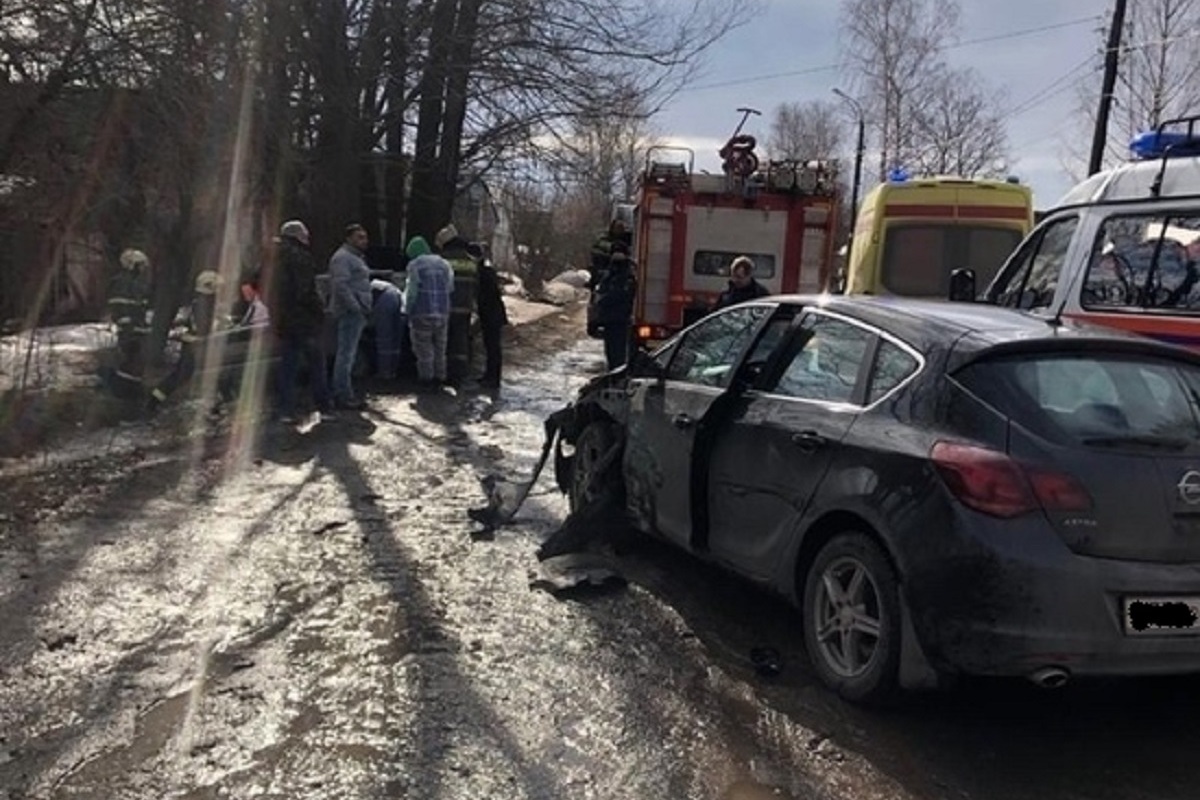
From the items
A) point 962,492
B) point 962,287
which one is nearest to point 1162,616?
point 962,492

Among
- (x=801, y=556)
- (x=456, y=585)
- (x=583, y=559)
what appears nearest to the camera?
(x=801, y=556)

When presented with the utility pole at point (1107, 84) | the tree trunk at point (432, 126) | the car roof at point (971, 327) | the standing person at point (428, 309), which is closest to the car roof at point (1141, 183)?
the car roof at point (971, 327)

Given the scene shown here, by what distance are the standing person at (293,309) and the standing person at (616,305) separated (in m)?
3.86

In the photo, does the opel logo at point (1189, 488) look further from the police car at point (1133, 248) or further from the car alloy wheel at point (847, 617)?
the police car at point (1133, 248)

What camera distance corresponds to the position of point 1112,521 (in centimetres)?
391

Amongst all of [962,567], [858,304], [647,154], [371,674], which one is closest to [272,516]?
[371,674]

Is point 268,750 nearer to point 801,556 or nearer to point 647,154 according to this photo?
point 801,556

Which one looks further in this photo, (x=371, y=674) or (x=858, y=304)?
(x=858, y=304)

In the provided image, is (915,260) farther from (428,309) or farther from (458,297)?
(428,309)

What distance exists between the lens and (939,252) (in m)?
12.9

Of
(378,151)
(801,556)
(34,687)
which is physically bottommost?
(34,687)

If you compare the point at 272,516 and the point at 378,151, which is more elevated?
the point at 378,151

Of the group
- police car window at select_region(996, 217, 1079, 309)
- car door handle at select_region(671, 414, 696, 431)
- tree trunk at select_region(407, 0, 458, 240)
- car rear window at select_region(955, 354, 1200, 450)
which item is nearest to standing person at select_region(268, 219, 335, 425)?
car door handle at select_region(671, 414, 696, 431)

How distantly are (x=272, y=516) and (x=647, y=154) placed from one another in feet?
35.9
